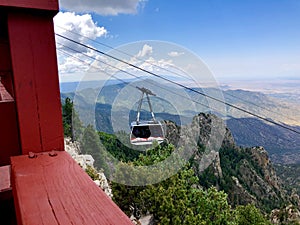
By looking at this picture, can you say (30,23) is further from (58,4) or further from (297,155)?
(297,155)

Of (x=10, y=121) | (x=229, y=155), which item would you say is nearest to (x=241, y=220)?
(x=10, y=121)

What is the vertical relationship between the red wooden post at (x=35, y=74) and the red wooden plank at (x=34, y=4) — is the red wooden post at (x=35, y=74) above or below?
below

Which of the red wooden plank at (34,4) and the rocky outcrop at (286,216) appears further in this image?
the rocky outcrop at (286,216)

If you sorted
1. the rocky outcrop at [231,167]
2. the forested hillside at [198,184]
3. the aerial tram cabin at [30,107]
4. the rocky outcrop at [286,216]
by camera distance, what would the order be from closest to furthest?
the aerial tram cabin at [30,107], the forested hillside at [198,184], the rocky outcrop at [286,216], the rocky outcrop at [231,167]

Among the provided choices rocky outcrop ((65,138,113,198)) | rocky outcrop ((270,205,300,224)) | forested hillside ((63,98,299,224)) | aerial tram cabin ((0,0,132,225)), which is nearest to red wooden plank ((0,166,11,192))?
aerial tram cabin ((0,0,132,225))

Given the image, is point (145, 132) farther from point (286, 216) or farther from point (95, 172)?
point (286, 216)

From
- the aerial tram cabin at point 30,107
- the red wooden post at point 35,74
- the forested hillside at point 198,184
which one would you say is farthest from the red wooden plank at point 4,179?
the forested hillside at point 198,184

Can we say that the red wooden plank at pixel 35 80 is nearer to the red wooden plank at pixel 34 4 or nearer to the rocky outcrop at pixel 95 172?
the red wooden plank at pixel 34 4

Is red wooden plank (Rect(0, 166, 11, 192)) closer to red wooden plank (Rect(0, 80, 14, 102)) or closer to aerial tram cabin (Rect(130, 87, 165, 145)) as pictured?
red wooden plank (Rect(0, 80, 14, 102))
